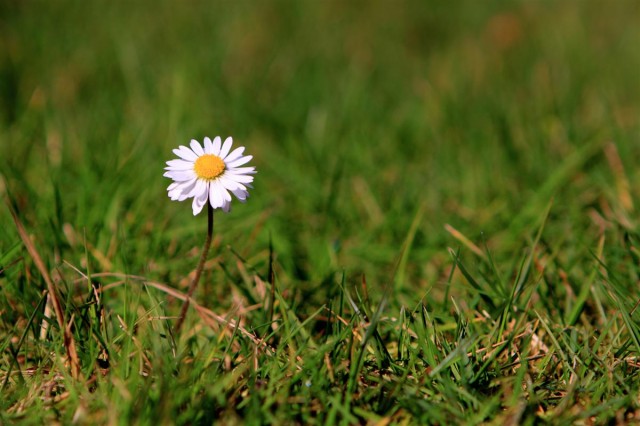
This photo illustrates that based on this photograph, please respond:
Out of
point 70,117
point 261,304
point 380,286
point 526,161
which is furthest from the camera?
point 70,117

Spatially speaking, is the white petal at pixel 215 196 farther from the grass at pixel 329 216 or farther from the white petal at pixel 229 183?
the grass at pixel 329 216

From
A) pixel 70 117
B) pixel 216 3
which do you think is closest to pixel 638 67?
pixel 216 3

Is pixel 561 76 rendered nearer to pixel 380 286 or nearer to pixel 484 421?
pixel 380 286

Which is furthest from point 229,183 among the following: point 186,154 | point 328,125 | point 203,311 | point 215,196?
point 328,125

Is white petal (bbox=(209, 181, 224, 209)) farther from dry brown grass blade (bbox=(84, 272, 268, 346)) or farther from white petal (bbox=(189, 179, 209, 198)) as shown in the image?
dry brown grass blade (bbox=(84, 272, 268, 346))

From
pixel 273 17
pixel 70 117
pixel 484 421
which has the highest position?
pixel 273 17

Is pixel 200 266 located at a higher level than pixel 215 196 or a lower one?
lower

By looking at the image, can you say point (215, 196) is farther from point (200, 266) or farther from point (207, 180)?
point (200, 266)
